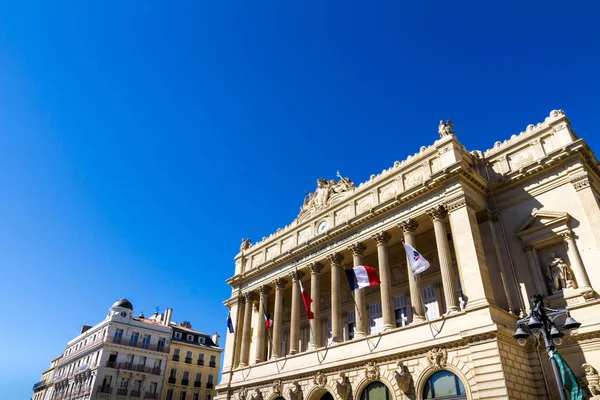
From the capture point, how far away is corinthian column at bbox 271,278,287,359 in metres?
27.4

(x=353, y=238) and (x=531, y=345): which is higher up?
(x=353, y=238)

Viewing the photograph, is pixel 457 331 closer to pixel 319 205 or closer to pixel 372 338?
pixel 372 338

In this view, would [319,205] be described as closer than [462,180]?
No

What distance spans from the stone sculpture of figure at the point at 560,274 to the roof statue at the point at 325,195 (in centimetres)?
1283

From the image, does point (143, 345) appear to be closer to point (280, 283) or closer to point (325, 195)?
point (280, 283)

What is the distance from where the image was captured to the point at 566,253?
62.9ft

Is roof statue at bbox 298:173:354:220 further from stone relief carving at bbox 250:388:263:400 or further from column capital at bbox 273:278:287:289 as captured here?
stone relief carving at bbox 250:388:263:400

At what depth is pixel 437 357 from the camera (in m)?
18.3

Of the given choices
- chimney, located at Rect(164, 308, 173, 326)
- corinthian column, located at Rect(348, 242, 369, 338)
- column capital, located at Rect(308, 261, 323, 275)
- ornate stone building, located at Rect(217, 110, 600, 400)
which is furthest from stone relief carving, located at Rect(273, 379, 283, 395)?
chimney, located at Rect(164, 308, 173, 326)

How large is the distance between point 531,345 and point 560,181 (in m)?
7.59

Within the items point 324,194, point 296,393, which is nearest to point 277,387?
point 296,393

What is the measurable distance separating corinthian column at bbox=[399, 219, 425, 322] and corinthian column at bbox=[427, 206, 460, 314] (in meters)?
1.23

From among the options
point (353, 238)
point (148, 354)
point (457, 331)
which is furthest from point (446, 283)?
point (148, 354)

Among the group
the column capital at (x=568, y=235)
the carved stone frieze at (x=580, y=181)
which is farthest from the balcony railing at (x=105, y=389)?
the carved stone frieze at (x=580, y=181)
